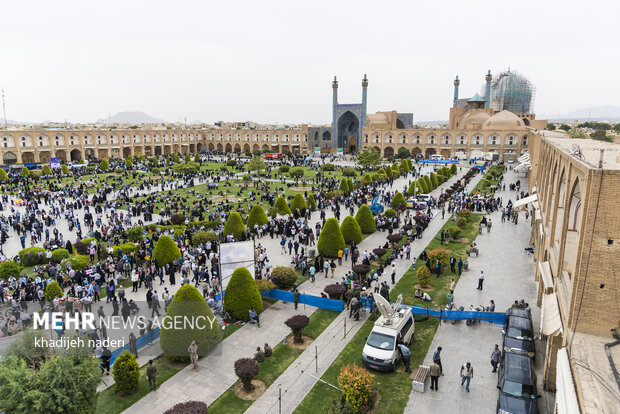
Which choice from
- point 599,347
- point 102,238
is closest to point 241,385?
point 599,347

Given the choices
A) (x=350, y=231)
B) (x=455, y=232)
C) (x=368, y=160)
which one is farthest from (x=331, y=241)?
(x=368, y=160)

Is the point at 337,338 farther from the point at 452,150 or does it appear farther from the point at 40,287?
the point at 452,150

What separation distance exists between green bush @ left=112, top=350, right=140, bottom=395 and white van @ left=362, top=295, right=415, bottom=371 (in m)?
5.57

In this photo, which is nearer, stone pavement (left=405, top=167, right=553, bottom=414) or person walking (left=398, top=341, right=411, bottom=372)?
stone pavement (left=405, top=167, right=553, bottom=414)

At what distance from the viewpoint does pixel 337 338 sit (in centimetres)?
1195

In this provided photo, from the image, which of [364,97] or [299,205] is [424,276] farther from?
[364,97]

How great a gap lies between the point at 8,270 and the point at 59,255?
2339 millimetres

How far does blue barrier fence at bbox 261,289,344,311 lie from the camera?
1355 cm

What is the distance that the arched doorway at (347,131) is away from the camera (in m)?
70.3

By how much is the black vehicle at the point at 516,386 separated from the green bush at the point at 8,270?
688 inches

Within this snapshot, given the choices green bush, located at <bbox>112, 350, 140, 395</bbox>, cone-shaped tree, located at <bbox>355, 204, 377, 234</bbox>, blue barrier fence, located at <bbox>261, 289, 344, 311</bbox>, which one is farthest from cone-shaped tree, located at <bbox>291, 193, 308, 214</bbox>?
green bush, located at <bbox>112, 350, 140, 395</bbox>

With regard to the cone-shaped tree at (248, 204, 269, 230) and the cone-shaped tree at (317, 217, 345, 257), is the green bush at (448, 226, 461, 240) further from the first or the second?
the cone-shaped tree at (248, 204, 269, 230)

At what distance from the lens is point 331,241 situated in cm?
1858

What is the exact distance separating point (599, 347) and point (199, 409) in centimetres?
762
